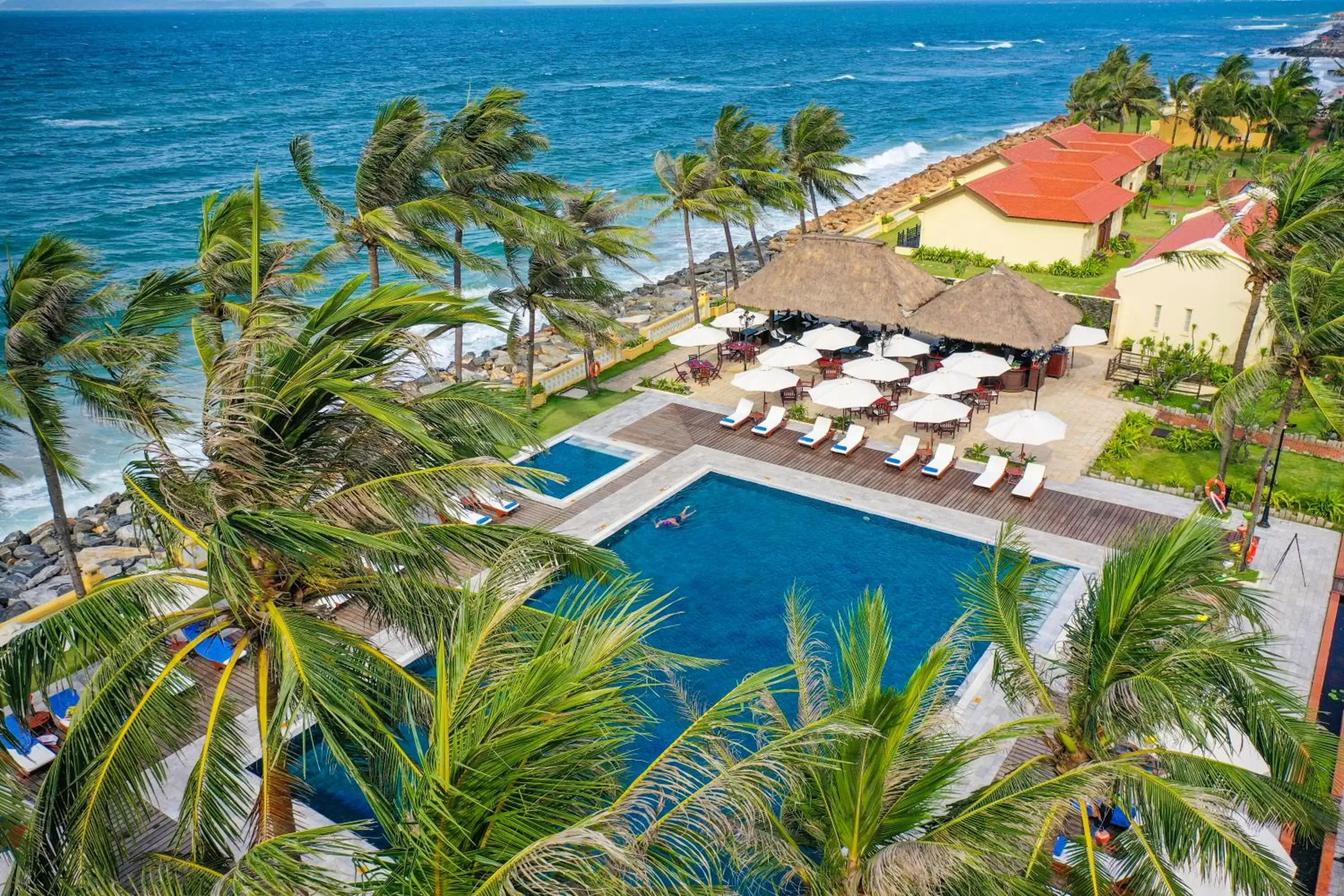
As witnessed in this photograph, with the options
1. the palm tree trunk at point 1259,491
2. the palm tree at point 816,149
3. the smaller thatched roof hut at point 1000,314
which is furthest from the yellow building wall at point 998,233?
the palm tree trunk at point 1259,491

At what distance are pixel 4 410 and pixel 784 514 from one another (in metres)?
12.4

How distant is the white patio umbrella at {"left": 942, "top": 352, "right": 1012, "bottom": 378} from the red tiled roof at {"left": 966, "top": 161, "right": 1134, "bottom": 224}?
11989 mm

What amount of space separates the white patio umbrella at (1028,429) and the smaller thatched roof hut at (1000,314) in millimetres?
3461

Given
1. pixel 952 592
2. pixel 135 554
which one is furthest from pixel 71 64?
pixel 952 592

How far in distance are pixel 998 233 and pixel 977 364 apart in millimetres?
12993

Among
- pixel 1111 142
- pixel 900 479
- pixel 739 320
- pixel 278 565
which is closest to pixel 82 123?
pixel 739 320

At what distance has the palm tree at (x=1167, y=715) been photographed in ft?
23.0

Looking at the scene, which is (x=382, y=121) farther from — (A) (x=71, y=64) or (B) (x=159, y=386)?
(A) (x=71, y=64)

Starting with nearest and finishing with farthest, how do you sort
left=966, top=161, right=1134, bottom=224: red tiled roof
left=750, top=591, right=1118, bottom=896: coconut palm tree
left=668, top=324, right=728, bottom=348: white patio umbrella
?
1. left=750, top=591, right=1118, bottom=896: coconut palm tree
2. left=668, top=324, right=728, bottom=348: white patio umbrella
3. left=966, top=161, right=1134, bottom=224: red tiled roof

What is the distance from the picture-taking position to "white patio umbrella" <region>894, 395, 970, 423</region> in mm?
19828

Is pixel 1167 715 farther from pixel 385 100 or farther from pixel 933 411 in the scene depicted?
pixel 385 100

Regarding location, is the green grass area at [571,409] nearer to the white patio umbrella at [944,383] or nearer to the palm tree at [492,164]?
the palm tree at [492,164]

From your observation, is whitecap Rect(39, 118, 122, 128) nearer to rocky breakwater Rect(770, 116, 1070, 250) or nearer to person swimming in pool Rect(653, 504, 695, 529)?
rocky breakwater Rect(770, 116, 1070, 250)

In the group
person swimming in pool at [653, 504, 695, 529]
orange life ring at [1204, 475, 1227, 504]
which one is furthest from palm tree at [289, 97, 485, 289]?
orange life ring at [1204, 475, 1227, 504]
